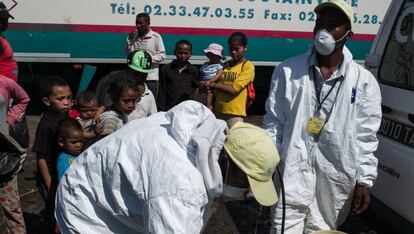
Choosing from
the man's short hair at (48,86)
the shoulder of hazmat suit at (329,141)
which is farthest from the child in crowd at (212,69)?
the shoulder of hazmat suit at (329,141)

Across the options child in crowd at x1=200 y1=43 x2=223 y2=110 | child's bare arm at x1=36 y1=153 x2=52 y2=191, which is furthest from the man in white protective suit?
child in crowd at x1=200 y1=43 x2=223 y2=110

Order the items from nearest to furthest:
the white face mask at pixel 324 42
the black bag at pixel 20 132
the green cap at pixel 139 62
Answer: the white face mask at pixel 324 42 → the black bag at pixel 20 132 → the green cap at pixel 139 62

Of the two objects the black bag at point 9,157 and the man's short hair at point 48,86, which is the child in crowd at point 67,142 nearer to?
the black bag at point 9,157

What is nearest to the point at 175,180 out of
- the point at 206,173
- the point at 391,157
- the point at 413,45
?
the point at 206,173

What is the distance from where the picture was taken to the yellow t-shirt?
4.49 m

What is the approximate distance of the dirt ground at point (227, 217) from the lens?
378 cm

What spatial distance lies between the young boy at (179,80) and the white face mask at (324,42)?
2580mm

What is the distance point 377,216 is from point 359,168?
0.55m

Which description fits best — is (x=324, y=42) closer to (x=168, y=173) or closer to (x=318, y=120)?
(x=318, y=120)

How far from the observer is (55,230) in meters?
2.79

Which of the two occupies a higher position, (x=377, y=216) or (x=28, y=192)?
(x=377, y=216)

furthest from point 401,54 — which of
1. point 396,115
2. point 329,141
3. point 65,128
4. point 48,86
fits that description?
point 48,86

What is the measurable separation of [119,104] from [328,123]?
52.5 inches

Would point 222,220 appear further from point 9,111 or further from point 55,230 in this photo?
point 9,111
